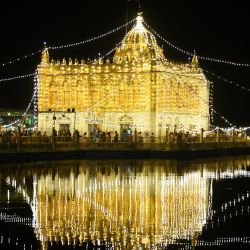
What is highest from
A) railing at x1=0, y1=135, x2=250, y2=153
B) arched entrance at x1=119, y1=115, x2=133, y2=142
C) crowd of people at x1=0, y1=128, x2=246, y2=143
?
arched entrance at x1=119, y1=115, x2=133, y2=142

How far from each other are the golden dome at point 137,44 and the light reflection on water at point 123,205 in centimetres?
2147

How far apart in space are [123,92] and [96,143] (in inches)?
368

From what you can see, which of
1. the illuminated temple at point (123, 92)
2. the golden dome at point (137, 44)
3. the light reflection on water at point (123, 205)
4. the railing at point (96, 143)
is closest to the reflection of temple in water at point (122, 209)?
the light reflection on water at point (123, 205)

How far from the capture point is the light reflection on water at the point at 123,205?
13562mm

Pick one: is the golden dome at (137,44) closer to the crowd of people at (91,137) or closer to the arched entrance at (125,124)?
the arched entrance at (125,124)

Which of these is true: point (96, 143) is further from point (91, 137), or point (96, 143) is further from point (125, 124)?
point (125, 124)

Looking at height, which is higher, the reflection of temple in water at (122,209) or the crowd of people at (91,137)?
the crowd of people at (91,137)

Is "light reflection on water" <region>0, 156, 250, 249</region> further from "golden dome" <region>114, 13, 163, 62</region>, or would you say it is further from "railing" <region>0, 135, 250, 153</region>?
"golden dome" <region>114, 13, 163, 62</region>

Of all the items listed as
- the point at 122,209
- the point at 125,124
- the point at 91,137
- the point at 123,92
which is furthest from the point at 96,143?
the point at 122,209

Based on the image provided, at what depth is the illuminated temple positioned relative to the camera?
159 feet

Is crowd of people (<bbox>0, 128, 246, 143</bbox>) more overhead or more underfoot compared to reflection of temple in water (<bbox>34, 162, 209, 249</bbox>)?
more overhead

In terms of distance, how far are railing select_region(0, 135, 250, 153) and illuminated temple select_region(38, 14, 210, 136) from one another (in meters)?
4.77

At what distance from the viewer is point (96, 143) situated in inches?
1639

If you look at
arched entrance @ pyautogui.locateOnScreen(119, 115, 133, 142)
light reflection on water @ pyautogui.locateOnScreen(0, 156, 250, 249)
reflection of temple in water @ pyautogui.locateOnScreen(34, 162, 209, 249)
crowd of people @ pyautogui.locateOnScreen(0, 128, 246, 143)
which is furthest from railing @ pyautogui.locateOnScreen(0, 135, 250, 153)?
reflection of temple in water @ pyautogui.locateOnScreen(34, 162, 209, 249)
